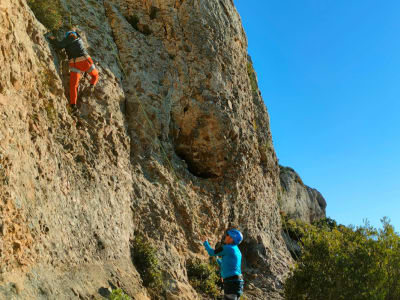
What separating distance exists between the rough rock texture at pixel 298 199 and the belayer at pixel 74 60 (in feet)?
77.8

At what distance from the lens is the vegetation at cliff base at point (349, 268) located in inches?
385

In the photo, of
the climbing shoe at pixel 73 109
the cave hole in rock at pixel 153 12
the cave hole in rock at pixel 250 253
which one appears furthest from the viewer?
the cave hole in rock at pixel 153 12

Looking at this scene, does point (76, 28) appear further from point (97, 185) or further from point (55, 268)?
point (55, 268)

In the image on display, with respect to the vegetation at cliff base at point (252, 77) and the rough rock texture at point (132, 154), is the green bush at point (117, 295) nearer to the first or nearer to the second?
the rough rock texture at point (132, 154)

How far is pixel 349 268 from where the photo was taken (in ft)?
33.0

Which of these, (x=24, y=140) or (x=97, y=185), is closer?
(x=24, y=140)

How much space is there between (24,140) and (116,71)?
5849 mm

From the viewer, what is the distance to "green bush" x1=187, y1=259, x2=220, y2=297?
1138 cm

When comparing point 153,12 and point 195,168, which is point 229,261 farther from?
point 153,12

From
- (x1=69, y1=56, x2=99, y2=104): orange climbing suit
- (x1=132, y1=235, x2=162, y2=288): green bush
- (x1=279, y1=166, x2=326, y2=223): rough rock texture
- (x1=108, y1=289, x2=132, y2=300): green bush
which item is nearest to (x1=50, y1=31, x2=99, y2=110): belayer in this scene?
(x1=69, y1=56, x2=99, y2=104): orange climbing suit

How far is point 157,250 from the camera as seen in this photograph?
10.5 m

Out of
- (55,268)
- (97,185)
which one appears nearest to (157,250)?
(97,185)

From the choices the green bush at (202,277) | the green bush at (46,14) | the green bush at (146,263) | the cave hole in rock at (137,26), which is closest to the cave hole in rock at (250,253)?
the green bush at (202,277)

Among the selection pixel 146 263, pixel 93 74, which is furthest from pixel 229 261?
pixel 93 74
